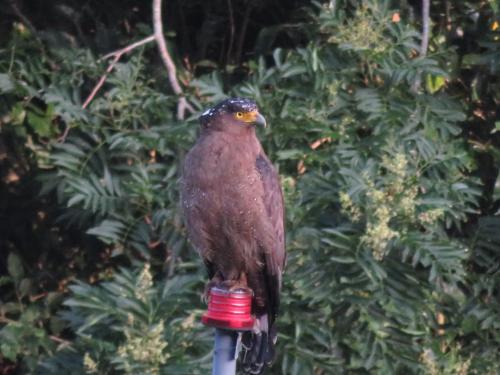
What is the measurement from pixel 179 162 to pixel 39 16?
1.42m

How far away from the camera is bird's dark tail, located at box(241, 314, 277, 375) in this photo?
4.32m

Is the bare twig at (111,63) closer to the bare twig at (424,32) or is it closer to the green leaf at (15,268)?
the green leaf at (15,268)

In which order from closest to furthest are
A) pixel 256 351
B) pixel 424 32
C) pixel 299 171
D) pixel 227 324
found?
pixel 227 324, pixel 256 351, pixel 299 171, pixel 424 32

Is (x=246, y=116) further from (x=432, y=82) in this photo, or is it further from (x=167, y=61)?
(x=432, y=82)

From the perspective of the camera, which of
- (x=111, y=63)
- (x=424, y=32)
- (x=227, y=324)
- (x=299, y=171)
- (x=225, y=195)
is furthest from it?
(x=111, y=63)

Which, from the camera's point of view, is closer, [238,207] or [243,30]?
[238,207]

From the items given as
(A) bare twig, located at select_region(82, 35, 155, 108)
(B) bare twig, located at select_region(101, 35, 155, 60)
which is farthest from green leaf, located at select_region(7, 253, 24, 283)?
(B) bare twig, located at select_region(101, 35, 155, 60)

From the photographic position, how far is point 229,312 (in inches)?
146

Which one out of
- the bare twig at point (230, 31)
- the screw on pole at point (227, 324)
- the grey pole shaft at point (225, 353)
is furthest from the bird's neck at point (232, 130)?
the bare twig at point (230, 31)

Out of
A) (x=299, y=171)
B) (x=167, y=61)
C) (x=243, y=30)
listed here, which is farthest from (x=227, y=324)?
(x=243, y=30)

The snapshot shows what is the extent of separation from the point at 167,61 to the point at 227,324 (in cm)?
261

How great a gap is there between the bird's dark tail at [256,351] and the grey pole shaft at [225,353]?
57 centimetres

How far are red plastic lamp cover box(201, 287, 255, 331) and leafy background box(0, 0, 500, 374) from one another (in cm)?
137

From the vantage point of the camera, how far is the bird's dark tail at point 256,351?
14.2ft
